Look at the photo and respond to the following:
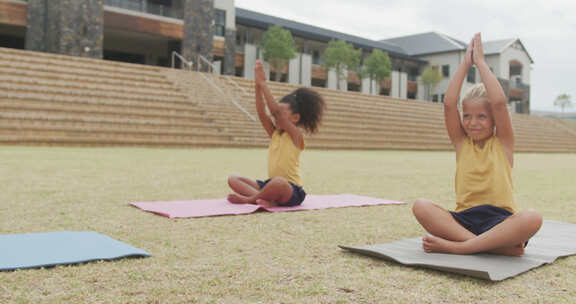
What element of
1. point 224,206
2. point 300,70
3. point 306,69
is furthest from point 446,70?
point 224,206

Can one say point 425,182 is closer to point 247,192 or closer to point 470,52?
point 247,192

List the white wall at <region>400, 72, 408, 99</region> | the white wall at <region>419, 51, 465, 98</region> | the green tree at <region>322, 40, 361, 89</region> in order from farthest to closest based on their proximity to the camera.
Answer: the white wall at <region>419, 51, 465, 98</region>
the white wall at <region>400, 72, 408, 99</region>
the green tree at <region>322, 40, 361, 89</region>

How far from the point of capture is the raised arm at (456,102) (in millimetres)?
2383

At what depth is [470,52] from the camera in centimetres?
238

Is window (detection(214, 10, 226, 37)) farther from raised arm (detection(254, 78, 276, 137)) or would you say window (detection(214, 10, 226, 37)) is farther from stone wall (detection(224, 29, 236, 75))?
raised arm (detection(254, 78, 276, 137))

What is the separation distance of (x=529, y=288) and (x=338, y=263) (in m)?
0.75

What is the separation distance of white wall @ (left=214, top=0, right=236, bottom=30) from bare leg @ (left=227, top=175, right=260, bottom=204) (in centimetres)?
2287

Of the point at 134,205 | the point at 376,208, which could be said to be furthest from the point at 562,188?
the point at 134,205

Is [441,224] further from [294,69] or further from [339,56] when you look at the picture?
[294,69]

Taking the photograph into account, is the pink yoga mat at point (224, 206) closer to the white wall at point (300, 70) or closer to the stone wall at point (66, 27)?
the stone wall at point (66, 27)

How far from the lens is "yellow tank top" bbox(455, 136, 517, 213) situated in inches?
89.8

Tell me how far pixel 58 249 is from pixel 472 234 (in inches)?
76.0

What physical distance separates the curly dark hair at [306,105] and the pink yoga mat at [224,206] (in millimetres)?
638

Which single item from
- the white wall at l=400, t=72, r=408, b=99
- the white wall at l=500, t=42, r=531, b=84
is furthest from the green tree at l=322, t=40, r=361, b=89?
the white wall at l=500, t=42, r=531, b=84
